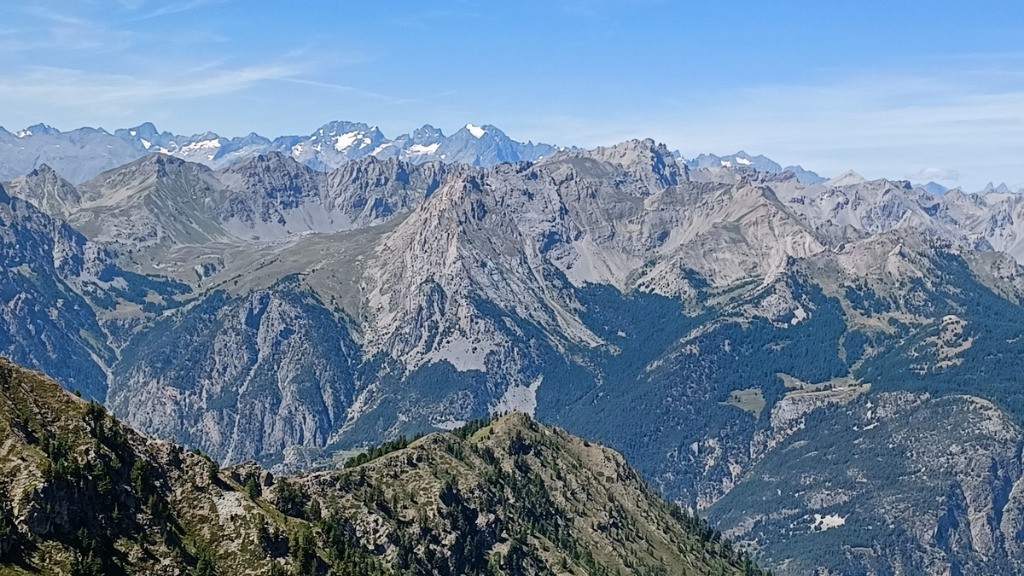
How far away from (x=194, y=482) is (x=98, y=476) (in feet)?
68.4

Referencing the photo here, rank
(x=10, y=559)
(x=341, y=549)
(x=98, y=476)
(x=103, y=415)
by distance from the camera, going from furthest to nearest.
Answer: (x=341, y=549), (x=103, y=415), (x=98, y=476), (x=10, y=559)

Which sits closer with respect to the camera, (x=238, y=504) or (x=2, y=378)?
(x=2, y=378)

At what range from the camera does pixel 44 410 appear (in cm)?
16012

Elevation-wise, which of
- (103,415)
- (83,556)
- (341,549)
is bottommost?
(341,549)

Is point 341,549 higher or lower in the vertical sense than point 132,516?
lower

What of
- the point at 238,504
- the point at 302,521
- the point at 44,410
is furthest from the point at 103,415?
the point at 302,521

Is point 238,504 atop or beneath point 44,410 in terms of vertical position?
beneath

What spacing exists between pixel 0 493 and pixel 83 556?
1278 centimetres

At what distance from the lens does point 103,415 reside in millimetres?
166375

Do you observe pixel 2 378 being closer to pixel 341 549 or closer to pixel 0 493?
pixel 0 493

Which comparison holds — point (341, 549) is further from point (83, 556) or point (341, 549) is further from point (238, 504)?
point (83, 556)

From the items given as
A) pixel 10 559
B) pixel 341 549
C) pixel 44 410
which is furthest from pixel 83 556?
pixel 341 549

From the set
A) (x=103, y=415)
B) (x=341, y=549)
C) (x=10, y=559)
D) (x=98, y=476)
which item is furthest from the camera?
(x=341, y=549)

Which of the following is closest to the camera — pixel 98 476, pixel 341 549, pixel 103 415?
pixel 98 476
